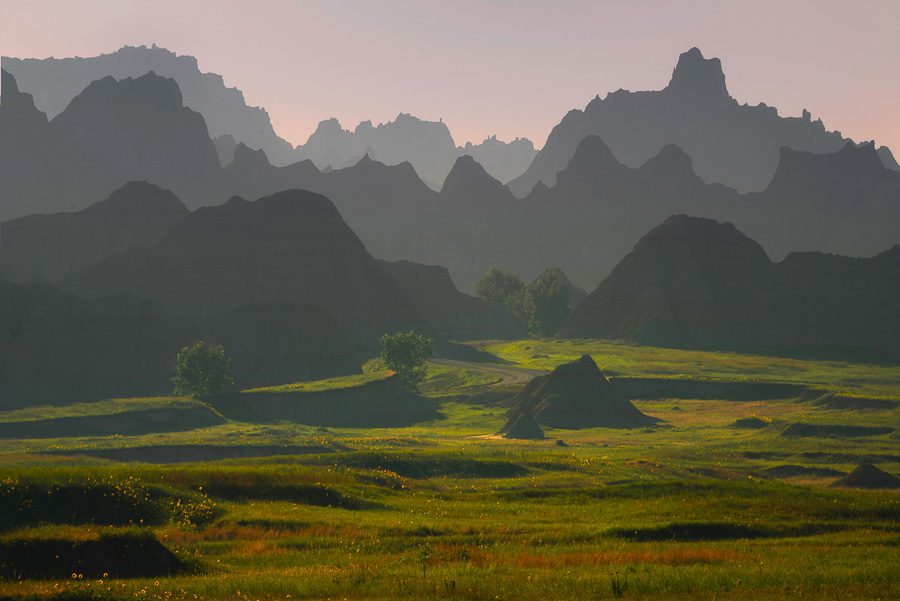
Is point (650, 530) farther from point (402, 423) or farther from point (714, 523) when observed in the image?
point (402, 423)

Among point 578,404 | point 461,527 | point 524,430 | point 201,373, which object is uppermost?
point 201,373

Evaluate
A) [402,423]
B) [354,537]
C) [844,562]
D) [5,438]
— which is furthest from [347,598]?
[402,423]

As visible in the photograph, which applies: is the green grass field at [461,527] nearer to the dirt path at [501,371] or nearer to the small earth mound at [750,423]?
the small earth mound at [750,423]

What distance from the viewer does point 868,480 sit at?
242 feet

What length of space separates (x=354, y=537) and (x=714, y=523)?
1428cm

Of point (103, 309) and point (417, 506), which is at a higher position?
point (103, 309)

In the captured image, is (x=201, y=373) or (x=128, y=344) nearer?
(x=201, y=373)

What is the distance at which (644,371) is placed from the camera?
174 meters

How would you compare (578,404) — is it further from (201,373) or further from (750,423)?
(201,373)

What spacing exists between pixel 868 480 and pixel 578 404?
57267 millimetres

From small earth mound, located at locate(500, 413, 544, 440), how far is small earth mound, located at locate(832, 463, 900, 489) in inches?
1684

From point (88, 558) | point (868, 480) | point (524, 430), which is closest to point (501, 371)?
point (524, 430)

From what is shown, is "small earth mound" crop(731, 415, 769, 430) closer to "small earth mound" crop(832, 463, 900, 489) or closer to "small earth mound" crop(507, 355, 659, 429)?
"small earth mound" crop(507, 355, 659, 429)

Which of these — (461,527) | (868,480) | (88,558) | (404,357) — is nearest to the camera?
(88,558)
